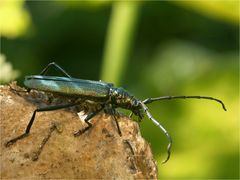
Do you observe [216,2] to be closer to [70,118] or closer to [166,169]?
[166,169]

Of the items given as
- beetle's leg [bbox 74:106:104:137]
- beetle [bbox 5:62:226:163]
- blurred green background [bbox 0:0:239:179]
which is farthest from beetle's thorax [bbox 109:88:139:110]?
blurred green background [bbox 0:0:239:179]

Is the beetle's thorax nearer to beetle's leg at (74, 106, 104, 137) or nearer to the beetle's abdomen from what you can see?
the beetle's abdomen

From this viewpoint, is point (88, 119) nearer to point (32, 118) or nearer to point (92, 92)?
point (32, 118)

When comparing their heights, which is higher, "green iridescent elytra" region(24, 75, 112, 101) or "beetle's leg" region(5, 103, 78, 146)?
"green iridescent elytra" region(24, 75, 112, 101)

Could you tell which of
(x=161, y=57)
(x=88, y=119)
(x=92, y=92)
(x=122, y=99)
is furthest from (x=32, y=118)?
(x=161, y=57)

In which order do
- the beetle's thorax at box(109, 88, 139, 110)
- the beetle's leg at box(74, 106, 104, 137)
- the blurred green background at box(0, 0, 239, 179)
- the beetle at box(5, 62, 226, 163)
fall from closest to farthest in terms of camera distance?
the beetle's leg at box(74, 106, 104, 137) < the beetle at box(5, 62, 226, 163) < the beetle's thorax at box(109, 88, 139, 110) < the blurred green background at box(0, 0, 239, 179)

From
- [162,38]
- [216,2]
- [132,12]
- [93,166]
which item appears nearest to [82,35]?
[162,38]
